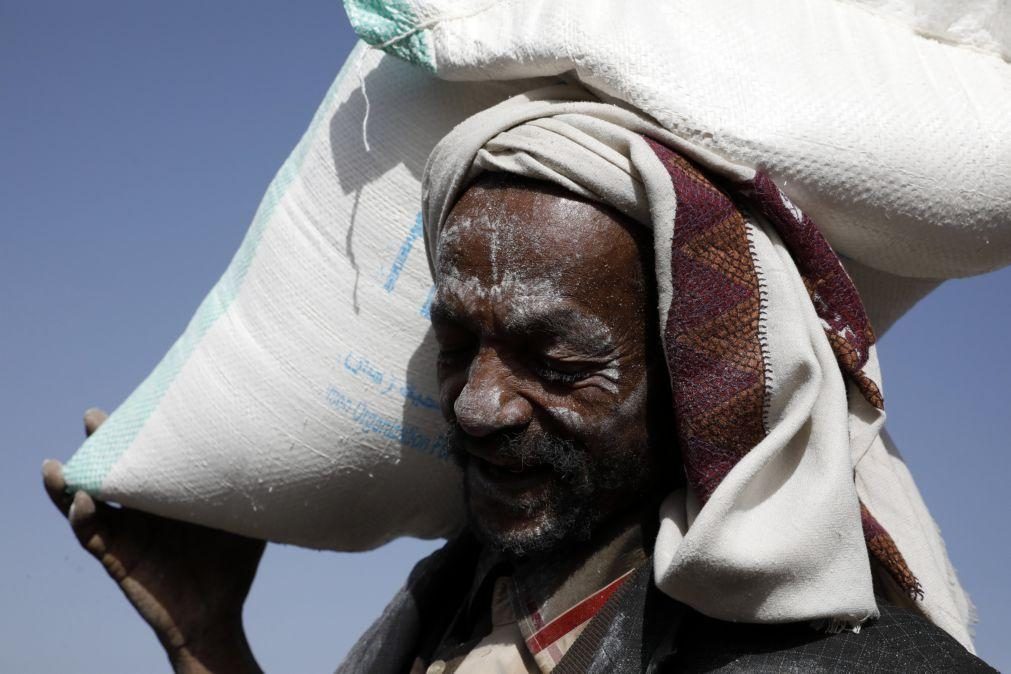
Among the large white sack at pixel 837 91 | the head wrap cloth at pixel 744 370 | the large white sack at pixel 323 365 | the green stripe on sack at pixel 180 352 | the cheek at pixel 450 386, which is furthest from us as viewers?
the green stripe on sack at pixel 180 352

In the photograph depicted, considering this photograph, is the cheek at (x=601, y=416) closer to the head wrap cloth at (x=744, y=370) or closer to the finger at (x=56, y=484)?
the head wrap cloth at (x=744, y=370)

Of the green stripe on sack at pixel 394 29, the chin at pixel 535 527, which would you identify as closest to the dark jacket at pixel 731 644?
the chin at pixel 535 527

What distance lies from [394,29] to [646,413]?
77cm

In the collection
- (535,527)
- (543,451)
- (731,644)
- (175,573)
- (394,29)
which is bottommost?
(175,573)

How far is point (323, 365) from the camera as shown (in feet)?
8.12

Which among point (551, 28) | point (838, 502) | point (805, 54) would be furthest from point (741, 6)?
point (838, 502)

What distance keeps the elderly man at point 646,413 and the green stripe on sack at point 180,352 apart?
45 cm

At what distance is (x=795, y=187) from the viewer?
201 cm

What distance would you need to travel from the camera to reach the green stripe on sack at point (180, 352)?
259 centimetres

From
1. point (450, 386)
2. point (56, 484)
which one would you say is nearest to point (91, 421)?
point (56, 484)

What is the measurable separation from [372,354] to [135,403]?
0.54 metres

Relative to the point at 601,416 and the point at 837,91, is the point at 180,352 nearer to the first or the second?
the point at 601,416

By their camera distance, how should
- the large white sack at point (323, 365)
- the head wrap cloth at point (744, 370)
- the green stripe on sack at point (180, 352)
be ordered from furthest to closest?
the green stripe on sack at point (180, 352) → the large white sack at point (323, 365) → the head wrap cloth at point (744, 370)

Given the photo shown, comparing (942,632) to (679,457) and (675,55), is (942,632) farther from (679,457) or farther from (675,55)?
(675,55)
